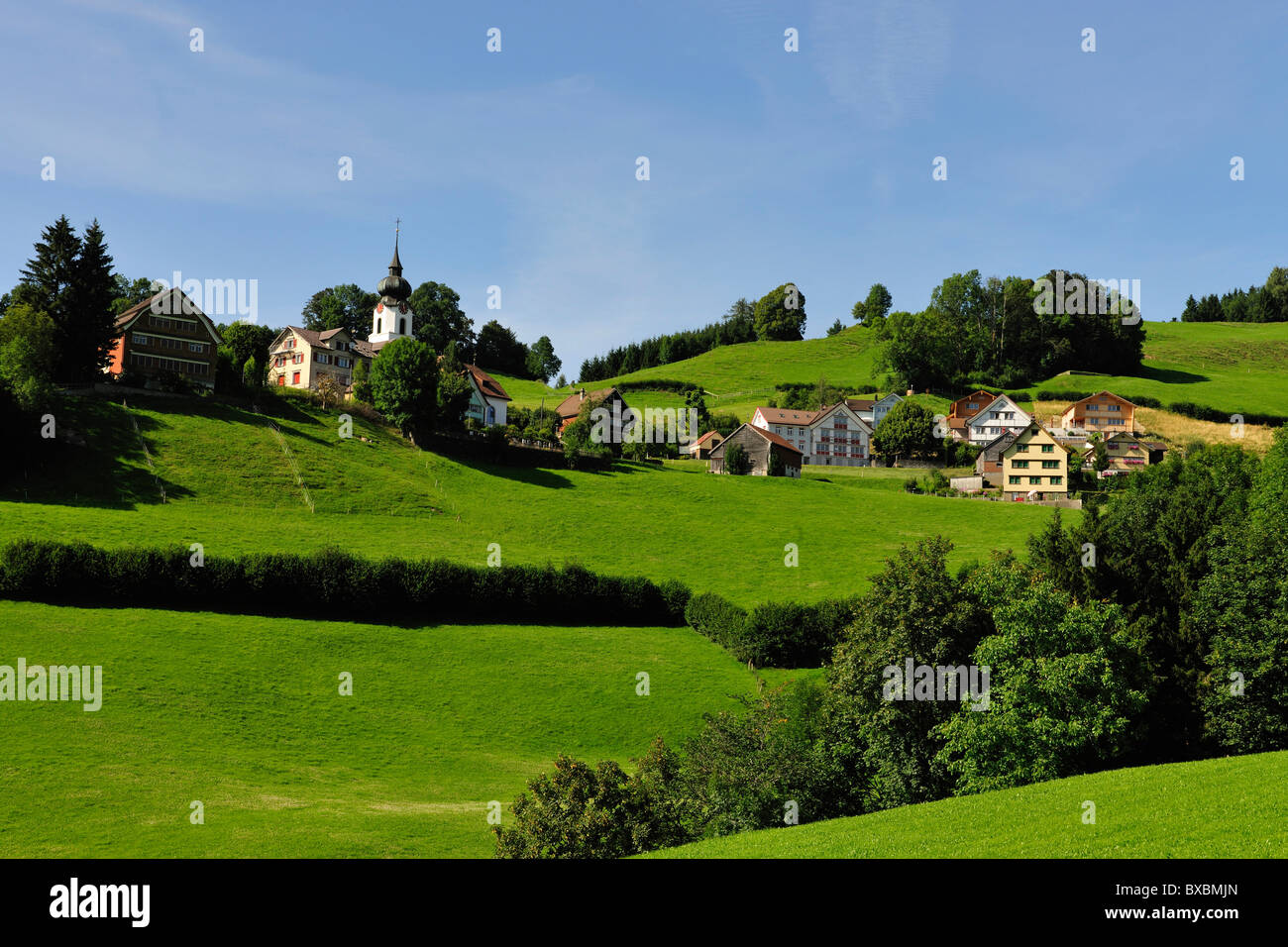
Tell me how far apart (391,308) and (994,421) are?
301ft

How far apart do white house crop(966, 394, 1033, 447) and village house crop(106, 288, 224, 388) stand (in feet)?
336

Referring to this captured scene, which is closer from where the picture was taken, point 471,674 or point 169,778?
point 169,778

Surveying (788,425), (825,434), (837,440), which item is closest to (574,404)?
(788,425)

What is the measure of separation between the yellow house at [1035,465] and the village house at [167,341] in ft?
278

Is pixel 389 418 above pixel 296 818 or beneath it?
above

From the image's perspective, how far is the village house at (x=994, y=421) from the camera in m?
142

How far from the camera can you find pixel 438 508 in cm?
8019

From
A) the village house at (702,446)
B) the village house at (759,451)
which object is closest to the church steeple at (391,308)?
the village house at (702,446)

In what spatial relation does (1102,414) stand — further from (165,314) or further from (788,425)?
(165,314)

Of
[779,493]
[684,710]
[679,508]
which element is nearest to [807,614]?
[684,710]

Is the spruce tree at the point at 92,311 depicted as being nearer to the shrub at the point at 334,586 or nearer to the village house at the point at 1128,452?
the shrub at the point at 334,586
